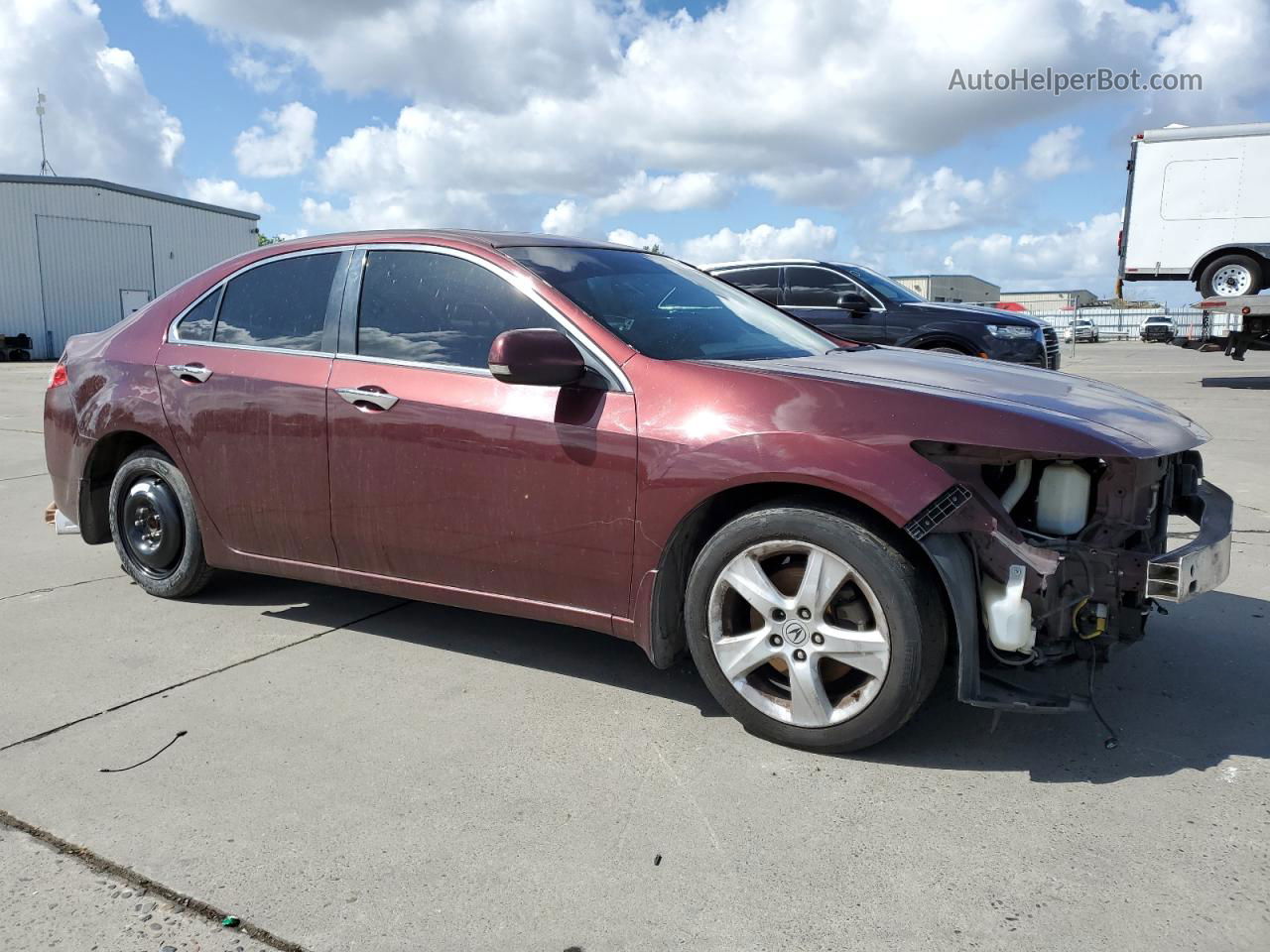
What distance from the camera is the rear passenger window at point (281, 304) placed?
13.4ft

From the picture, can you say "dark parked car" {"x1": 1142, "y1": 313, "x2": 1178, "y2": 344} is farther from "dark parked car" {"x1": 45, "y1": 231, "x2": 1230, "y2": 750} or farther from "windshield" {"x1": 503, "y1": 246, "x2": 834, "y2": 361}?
"dark parked car" {"x1": 45, "y1": 231, "x2": 1230, "y2": 750}

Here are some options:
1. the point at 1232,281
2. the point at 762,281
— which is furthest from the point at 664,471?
the point at 1232,281

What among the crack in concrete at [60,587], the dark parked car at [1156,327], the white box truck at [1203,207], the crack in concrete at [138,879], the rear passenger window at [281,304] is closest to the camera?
the crack in concrete at [138,879]

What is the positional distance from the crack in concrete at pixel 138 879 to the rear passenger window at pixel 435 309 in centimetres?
186

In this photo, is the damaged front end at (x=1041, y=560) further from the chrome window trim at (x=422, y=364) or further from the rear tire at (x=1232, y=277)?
the rear tire at (x=1232, y=277)

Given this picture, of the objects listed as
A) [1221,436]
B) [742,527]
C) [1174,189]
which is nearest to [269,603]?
[742,527]

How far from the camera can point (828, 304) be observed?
35.0 feet

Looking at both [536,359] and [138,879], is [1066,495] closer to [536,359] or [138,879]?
[536,359]

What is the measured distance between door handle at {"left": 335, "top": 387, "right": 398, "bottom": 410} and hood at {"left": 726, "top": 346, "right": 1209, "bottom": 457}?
1259mm

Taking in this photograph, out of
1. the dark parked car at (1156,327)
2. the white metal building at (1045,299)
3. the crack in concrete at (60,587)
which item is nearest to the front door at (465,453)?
the crack in concrete at (60,587)

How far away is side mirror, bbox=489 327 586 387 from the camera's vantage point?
126 inches

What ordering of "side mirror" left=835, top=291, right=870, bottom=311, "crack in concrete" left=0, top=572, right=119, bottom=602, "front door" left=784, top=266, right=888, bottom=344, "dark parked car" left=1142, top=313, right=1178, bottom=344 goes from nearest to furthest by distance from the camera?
"crack in concrete" left=0, top=572, right=119, bottom=602, "side mirror" left=835, top=291, right=870, bottom=311, "front door" left=784, top=266, right=888, bottom=344, "dark parked car" left=1142, top=313, right=1178, bottom=344

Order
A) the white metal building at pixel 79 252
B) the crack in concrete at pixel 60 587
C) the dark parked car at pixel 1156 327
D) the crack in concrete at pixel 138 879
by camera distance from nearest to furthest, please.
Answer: the crack in concrete at pixel 138 879 → the crack in concrete at pixel 60 587 → the white metal building at pixel 79 252 → the dark parked car at pixel 1156 327

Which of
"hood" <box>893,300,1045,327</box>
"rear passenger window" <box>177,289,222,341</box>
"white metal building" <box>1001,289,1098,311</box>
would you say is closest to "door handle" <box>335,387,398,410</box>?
"rear passenger window" <box>177,289,222,341</box>
